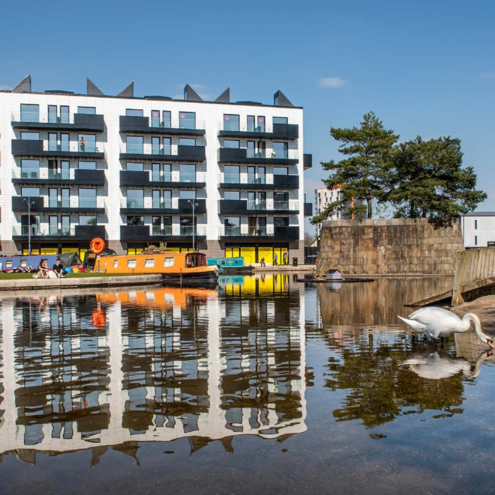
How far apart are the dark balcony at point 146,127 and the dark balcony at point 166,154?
5.76ft

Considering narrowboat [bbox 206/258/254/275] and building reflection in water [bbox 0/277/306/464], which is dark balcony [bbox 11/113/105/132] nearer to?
narrowboat [bbox 206/258/254/275]

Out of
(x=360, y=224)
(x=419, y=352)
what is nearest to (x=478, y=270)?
(x=419, y=352)

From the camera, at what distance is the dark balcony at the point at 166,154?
65.0 meters

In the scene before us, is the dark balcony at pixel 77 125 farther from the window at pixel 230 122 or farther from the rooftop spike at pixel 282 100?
the rooftop spike at pixel 282 100

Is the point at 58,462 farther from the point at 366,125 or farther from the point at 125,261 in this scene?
the point at 366,125

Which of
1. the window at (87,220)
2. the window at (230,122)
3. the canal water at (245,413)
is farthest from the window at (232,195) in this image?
the canal water at (245,413)

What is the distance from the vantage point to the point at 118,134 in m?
65.6

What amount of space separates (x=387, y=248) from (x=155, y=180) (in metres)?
28.0

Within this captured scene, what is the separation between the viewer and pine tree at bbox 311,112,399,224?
5906 centimetres

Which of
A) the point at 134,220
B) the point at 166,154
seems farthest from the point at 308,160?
the point at 134,220

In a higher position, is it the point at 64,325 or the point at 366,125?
the point at 366,125

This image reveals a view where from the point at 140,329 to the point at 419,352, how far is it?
21.2 ft

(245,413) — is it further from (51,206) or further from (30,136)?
(30,136)

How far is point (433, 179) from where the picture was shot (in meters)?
55.2
